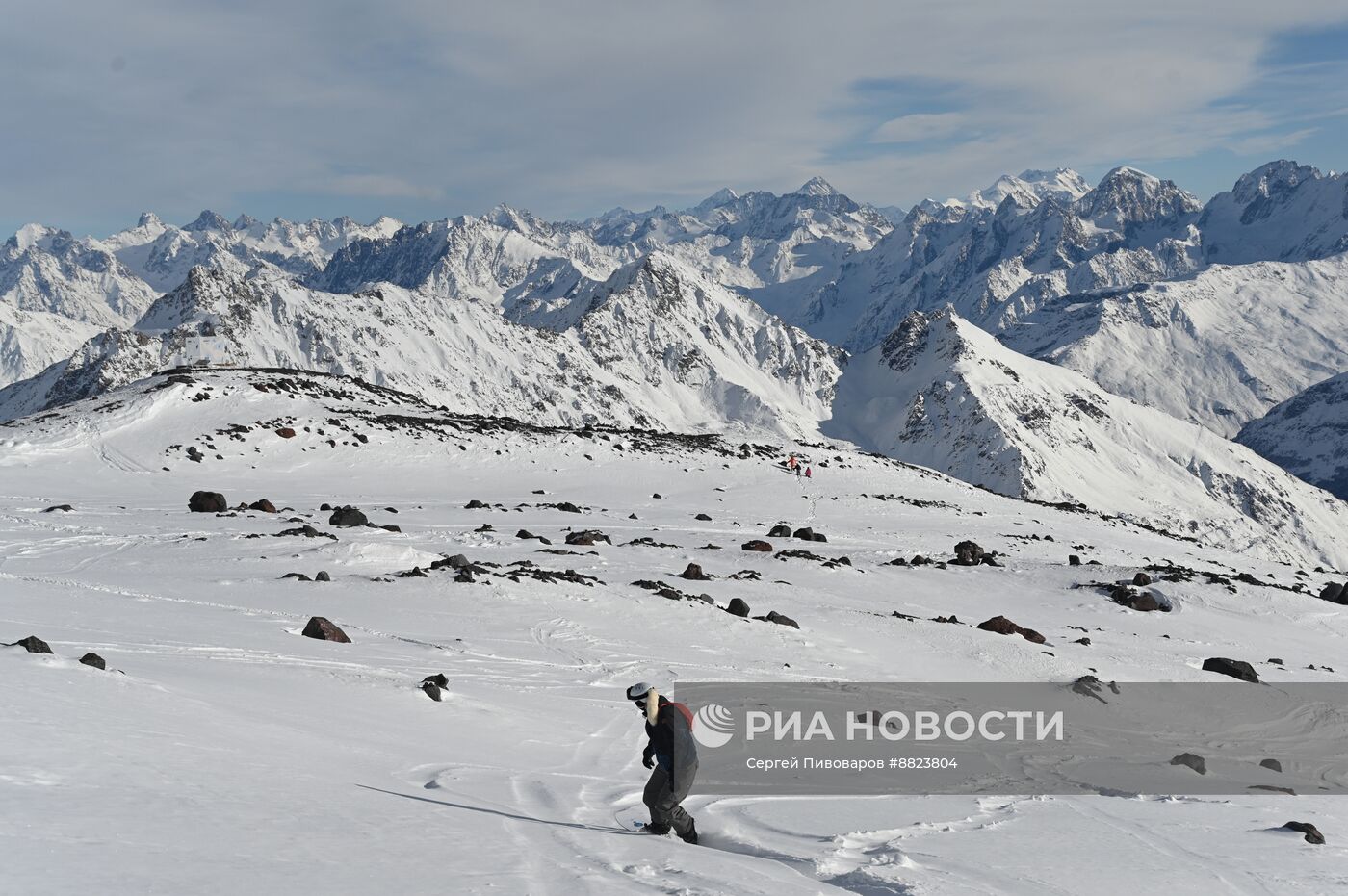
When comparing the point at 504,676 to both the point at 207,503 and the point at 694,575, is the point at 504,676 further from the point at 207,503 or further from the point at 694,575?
the point at 207,503

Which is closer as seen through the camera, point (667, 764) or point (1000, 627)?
point (667, 764)

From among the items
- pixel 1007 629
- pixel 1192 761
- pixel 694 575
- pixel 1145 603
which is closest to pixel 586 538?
pixel 694 575

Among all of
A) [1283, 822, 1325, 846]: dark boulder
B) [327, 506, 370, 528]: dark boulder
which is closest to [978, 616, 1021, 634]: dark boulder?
[1283, 822, 1325, 846]: dark boulder

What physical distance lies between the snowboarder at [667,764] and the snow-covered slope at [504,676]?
45 centimetres

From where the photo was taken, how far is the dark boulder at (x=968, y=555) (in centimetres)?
3750

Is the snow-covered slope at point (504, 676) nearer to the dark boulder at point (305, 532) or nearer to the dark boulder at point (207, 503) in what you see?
the dark boulder at point (207, 503)

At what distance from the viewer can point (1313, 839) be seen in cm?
1059

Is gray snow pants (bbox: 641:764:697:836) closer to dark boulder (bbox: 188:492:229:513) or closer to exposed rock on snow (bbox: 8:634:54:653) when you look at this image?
exposed rock on snow (bbox: 8:634:54:653)

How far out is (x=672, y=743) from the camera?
9.54 metres

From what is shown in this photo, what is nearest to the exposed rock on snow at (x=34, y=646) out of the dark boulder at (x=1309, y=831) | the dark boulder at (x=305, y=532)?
the dark boulder at (x=1309, y=831)

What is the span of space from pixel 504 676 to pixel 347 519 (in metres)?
19.4

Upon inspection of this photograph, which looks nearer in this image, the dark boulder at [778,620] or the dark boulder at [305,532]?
the dark boulder at [778,620]

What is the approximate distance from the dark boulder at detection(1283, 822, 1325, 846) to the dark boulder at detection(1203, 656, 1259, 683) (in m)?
13.6

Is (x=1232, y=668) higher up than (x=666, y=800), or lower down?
lower down
